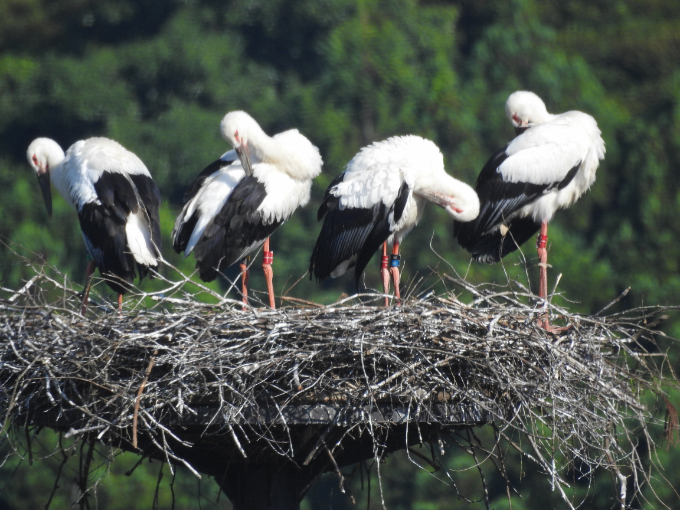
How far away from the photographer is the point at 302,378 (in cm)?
405

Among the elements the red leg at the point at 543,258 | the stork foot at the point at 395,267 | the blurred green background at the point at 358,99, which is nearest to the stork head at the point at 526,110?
the red leg at the point at 543,258

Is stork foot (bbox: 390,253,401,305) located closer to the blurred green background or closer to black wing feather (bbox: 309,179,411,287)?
black wing feather (bbox: 309,179,411,287)

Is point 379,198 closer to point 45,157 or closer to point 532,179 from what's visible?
point 532,179

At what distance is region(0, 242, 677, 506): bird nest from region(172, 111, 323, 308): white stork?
1.33 m

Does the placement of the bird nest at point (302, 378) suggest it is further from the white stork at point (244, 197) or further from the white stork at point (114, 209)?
the white stork at point (244, 197)

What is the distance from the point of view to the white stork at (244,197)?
18.5ft

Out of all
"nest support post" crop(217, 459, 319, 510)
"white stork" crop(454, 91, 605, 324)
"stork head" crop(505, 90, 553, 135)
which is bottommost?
"nest support post" crop(217, 459, 319, 510)

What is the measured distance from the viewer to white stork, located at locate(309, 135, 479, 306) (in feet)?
17.8

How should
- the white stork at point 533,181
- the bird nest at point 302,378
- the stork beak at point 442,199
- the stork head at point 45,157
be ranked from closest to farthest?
the bird nest at point 302,378
the stork beak at point 442,199
the white stork at point 533,181
the stork head at point 45,157

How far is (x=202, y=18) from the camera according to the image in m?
18.0

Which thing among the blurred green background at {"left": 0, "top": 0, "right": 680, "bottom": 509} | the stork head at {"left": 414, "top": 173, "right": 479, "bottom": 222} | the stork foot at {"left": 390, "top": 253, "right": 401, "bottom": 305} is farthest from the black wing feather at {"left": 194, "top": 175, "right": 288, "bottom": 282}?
the blurred green background at {"left": 0, "top": 0, "right": 680, "bottom": 509}

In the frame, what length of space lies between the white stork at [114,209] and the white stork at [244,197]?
23cm

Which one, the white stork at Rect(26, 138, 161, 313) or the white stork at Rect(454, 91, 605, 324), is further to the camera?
the white stork at Rect(454, 91, 605, 324)

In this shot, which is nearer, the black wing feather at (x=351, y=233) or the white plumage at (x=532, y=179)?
the black wing feather at (x=351, y=233)
